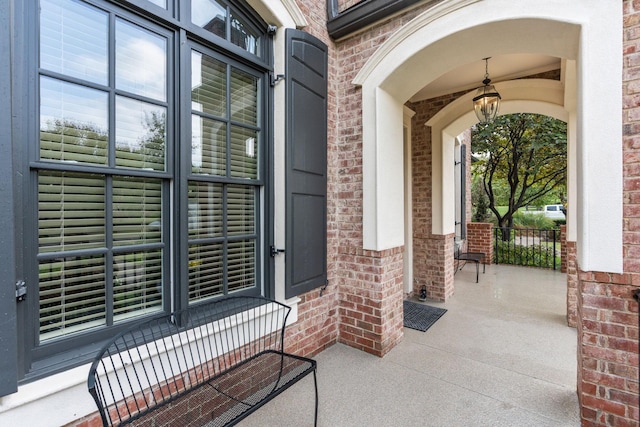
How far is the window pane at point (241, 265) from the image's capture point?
2.30 metres

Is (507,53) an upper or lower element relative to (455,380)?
upper

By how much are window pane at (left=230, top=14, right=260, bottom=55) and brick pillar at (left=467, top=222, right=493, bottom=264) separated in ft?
22.2

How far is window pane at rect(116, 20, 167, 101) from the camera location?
1717mm

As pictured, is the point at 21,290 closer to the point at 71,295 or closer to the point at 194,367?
the point at 71,295

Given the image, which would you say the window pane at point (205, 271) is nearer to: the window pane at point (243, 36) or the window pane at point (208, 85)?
the window pane at point (208, 85)

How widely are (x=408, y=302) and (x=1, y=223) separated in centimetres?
Answer: 439

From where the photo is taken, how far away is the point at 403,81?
2.86 metres

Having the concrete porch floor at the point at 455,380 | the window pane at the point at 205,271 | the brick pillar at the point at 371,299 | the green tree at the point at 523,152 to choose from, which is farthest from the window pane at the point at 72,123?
the green tree at the point at 523,152

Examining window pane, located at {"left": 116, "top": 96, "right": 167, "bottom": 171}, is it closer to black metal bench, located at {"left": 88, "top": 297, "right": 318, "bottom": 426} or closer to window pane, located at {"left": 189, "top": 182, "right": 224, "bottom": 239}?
window pane, located at {"left": 189, "top": 182, "right": 224, "bottom": 239}

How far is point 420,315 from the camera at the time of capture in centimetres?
392

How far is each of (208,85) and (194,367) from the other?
1961 mm

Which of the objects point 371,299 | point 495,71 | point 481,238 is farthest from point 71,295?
point 481,238

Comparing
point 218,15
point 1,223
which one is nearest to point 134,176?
point 1,223

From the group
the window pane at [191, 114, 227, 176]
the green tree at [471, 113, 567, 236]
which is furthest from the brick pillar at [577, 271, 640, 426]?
the green tree at [471, 113, 567, 236]
